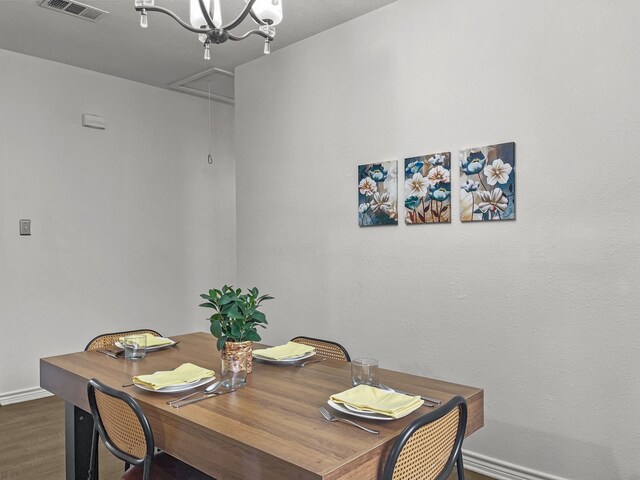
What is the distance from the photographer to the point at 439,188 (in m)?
2.80

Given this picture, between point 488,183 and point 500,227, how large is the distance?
0.24 meters

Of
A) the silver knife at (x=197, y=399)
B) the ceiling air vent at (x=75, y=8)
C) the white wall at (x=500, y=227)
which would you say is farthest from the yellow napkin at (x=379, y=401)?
the ceiling air vent at (x=75, y=8)

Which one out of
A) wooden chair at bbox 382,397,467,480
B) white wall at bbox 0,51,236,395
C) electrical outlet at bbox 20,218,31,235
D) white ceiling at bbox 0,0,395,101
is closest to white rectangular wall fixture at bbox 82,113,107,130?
white wall at bbox 0,51,236,395

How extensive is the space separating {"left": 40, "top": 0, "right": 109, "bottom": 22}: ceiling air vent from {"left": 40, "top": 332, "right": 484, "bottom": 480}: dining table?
2.17 m

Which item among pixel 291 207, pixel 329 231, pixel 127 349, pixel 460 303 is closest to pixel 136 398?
pixel 127 349

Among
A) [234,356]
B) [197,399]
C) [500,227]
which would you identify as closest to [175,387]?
[197,399]

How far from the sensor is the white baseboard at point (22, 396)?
381 cm

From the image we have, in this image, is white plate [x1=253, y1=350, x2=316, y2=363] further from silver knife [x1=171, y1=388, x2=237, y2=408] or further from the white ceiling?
the white ceiling

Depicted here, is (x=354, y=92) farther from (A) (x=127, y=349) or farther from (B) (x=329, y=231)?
(A) (x=127, y=349)

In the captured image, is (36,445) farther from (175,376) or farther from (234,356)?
(234,356)

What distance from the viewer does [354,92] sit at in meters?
3.25

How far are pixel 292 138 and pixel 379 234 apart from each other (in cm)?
106

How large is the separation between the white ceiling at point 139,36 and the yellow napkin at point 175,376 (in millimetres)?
2202

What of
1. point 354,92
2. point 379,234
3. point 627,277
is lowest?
point 627,277
